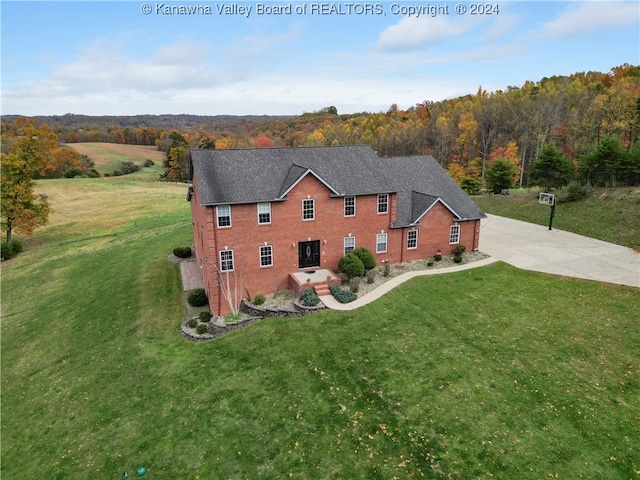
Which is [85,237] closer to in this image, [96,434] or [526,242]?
[96,434]

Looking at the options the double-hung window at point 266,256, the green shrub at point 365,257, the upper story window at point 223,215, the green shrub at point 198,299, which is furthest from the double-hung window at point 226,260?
the green shrub at point 365,257

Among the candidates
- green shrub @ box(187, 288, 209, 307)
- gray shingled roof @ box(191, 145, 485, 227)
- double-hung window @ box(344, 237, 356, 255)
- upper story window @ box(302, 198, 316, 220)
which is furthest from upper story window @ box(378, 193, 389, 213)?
green shrub @ box(187, 288, 209, 307)

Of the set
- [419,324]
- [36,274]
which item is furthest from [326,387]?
[36,274]

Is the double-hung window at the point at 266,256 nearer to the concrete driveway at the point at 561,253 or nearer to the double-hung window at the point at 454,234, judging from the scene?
the double-hung window at the point at 454,234

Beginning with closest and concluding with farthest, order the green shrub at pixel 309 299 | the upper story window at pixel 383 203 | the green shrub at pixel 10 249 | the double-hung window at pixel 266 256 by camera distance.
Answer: the green shrub at pixel 309 299
the double-hung window at pixel 266 256
the upper story window at pixel 383 203
the green shrub at pixel 10 249

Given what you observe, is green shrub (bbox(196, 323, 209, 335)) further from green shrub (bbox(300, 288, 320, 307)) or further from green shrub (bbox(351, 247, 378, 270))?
green shrub (bbox(351, 247, 378, 270))

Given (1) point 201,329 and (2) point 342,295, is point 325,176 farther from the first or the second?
(1) point 201,329

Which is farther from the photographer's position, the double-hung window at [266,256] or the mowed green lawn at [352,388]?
the double-hung window at [266,256]
